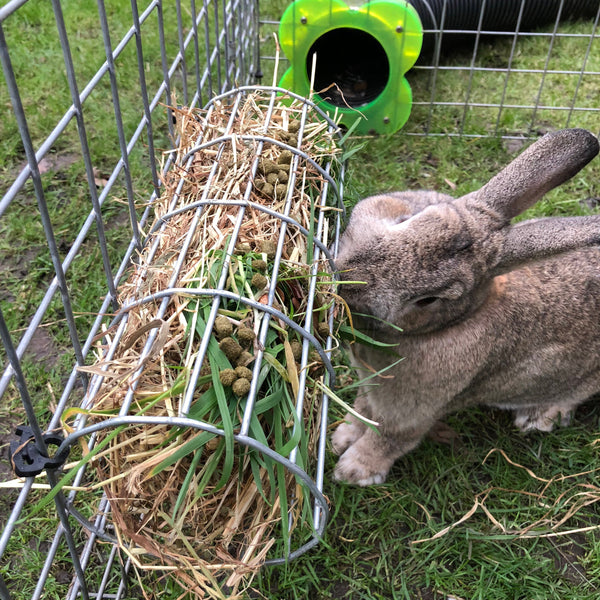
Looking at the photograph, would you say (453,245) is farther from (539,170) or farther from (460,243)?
(539,170)

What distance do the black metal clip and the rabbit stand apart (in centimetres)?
83

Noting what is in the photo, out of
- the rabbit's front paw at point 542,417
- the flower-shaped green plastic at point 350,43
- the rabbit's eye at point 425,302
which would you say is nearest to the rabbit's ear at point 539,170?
the rabbit's eye at point 425,302

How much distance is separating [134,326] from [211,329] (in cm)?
27

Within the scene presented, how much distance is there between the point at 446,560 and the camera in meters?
2.27

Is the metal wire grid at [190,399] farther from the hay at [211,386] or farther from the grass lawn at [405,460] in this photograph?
the grass lawn at [405,460]

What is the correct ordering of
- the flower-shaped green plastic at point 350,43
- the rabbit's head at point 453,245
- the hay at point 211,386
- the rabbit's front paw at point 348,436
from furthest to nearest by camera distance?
1. the flower-shaped green plastic at point 350,43
2. the rabbit's front paw at point 348,436
3. the rabbit's head at point 453,245
4. the hay at point 211,386

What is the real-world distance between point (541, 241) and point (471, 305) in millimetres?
316

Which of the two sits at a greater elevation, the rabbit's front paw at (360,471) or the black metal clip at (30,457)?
the black metal clip at (30,457)

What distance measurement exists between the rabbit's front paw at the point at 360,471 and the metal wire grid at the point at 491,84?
2.29 meters

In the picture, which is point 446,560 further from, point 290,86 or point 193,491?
point 290,86

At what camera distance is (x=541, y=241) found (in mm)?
2021

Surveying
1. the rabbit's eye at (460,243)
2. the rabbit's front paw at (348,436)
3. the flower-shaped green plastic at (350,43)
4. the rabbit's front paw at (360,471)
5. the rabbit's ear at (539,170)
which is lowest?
the rabbit's front paw at (348,436)

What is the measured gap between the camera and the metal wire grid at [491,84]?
4039mm

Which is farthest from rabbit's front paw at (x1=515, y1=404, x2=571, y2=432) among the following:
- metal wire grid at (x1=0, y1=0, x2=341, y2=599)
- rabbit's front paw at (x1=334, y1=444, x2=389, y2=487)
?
metal wire grid at (x1=0, y1=0, x2=341, y2=599)
